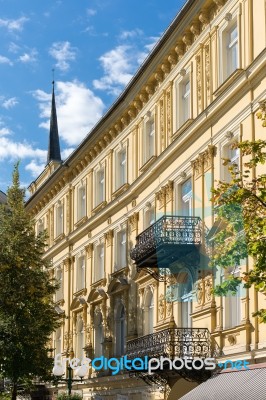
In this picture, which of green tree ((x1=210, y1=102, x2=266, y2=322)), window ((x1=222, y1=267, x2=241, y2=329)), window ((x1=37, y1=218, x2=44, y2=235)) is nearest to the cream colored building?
window ((x1=222, y1=267, x2=241, y2=329))

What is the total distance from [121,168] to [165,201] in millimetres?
7014

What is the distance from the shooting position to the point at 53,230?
49.1m

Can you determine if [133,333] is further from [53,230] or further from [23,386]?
[53,230]

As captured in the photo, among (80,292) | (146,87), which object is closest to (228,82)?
(146,87)

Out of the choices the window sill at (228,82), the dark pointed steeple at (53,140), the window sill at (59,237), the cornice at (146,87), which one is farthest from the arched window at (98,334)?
the dark pointed steeple at (53,140)

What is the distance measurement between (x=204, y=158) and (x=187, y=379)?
258 inches

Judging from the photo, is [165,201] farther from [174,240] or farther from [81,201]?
[81,201]

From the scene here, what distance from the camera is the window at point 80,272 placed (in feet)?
142

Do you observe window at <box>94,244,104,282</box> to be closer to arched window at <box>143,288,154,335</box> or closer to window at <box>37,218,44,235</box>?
arched window at <box>143,288,154,335</box>

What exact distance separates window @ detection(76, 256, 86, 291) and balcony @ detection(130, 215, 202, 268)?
13610 millimetres

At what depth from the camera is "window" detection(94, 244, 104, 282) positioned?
40.3 m

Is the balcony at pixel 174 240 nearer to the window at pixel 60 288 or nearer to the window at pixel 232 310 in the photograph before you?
the window at pixel 232 310

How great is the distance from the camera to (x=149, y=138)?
3469 centimetres

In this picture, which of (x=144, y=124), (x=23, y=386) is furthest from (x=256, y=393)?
(x=23, y=386)
